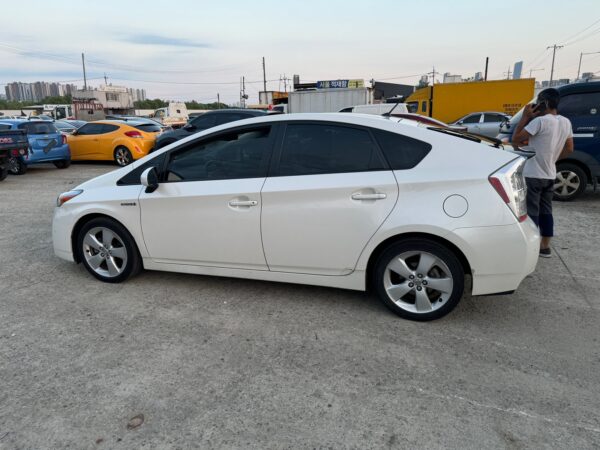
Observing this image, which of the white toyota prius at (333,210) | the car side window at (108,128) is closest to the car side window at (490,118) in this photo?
the car side window at (108,128)

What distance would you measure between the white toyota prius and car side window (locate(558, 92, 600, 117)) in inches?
195

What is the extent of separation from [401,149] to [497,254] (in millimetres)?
1046

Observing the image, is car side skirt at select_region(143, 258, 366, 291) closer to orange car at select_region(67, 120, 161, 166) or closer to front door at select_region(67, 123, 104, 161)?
orange car at select_region(67, 120, 161, 166)

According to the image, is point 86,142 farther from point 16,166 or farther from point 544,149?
point 544,149

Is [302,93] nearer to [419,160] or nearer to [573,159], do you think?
[573,159]

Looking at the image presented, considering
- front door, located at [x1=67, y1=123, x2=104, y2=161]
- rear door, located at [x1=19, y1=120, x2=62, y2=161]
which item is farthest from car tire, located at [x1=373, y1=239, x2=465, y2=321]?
front door, located at [x1=67, y1=123, x2=104, y2=161]

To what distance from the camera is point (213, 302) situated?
392 cm

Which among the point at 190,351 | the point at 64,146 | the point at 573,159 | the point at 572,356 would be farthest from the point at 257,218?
the point at 64,146

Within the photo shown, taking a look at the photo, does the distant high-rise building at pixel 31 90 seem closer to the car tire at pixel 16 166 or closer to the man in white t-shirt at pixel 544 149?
the car tire at pixel 16 166

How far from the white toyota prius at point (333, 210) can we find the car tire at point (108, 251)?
0.02 meters

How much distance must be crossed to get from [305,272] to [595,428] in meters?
2.15

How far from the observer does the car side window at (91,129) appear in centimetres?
1387

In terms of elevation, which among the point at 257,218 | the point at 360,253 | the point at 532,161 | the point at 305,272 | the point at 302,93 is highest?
the point at 302,93

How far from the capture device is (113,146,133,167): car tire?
13.4m
